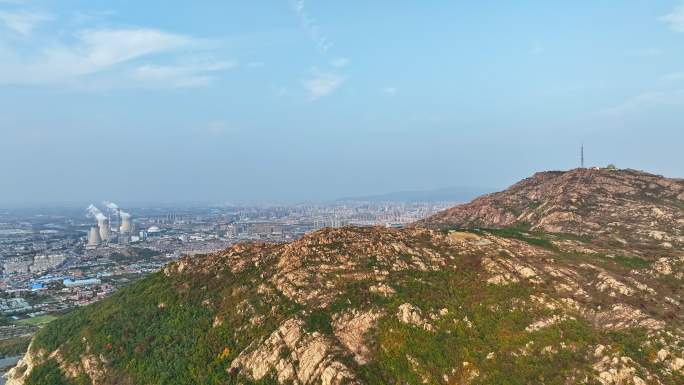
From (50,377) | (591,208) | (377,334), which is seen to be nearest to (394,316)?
(377,334)

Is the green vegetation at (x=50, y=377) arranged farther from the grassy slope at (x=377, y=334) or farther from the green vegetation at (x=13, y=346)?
the green vegetation at (x=13, y=346)

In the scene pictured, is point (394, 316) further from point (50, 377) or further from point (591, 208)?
point (591, 208)

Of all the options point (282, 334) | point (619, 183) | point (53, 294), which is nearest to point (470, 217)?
point (619, 183)

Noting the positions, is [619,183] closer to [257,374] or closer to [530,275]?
[530,275]

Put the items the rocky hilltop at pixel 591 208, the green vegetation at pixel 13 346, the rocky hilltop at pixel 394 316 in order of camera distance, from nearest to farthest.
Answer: the rocky hilltop at pixel 394 316, the rocky hilltop at pixel 591 208, the green vegetation at pixel 13 346

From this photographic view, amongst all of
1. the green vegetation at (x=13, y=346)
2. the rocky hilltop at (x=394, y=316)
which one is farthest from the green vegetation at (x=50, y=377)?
the green vegetation at (x=13, y=346)

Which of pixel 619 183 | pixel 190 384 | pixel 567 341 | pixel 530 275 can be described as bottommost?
→ pixel 190 384

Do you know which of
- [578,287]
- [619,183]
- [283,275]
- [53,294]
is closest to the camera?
[578,287]
